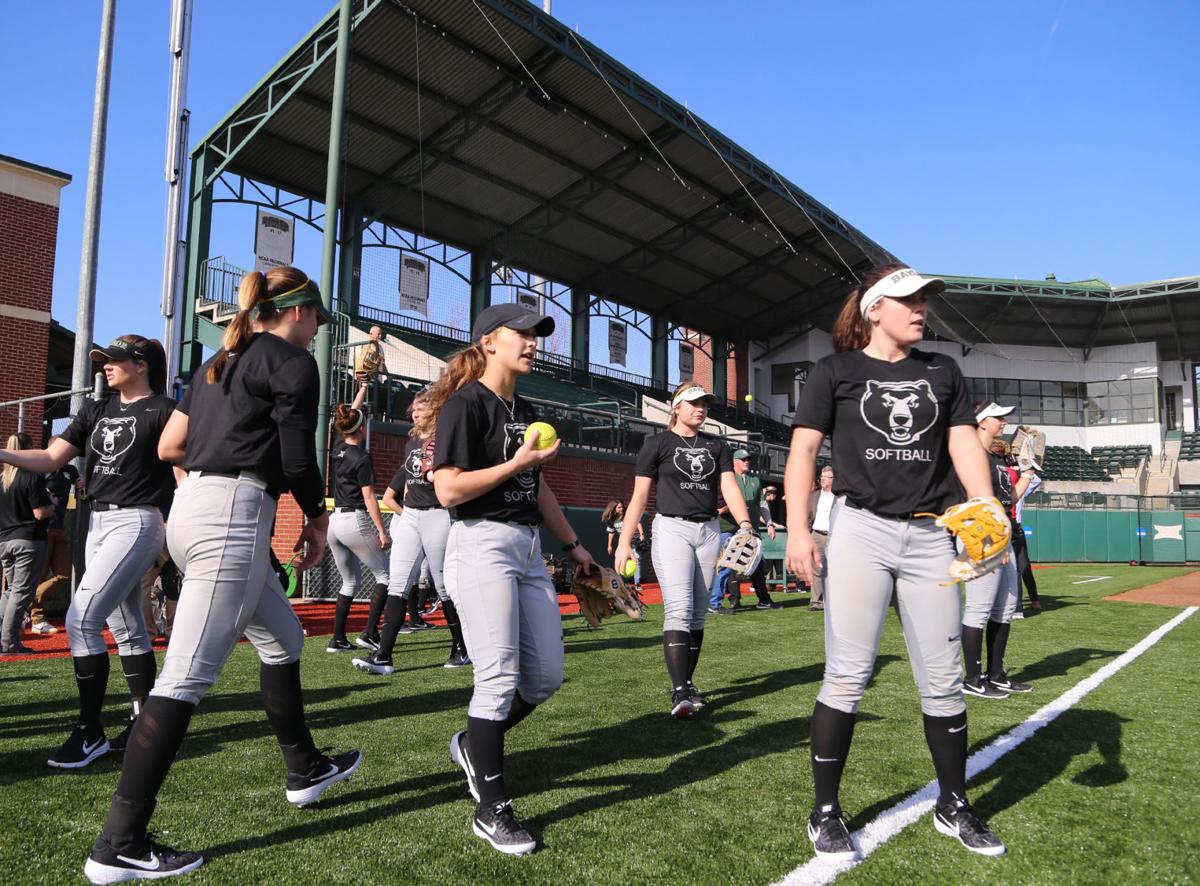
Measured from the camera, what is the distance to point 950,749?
10.0ft

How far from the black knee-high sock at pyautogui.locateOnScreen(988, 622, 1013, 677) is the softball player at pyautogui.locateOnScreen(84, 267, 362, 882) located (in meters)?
4.84

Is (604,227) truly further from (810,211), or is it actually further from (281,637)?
(281,637)

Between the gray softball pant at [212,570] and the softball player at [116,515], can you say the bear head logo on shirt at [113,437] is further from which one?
the gray softball pant at [212,570]

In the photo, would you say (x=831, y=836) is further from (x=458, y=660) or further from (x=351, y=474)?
(x=351, y=474)

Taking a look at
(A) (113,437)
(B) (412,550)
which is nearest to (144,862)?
(A) (113,437)

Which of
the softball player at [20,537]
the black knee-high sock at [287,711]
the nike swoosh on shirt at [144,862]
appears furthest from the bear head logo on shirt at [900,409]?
the softball player at [20,537]

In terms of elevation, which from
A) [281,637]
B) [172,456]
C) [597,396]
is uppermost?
[597,396]

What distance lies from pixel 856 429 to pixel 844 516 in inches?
13.2

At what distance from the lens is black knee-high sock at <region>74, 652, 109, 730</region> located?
13.1 feet

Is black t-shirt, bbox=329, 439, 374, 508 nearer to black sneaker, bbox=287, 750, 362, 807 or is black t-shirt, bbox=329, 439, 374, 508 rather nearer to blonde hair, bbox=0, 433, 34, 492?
blonde hair, bbox=0, 433, 34, 492

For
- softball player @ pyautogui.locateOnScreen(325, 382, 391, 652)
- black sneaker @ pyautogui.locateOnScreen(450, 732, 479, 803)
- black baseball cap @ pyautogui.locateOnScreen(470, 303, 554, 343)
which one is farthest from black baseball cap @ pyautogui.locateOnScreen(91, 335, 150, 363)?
softball player @ pyautogui.locateOnScreen(325, 382, 391, 652)

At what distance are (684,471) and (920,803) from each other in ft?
8.25

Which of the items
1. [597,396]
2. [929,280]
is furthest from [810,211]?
[929,280]

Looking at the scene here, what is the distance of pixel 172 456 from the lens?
137 inches
